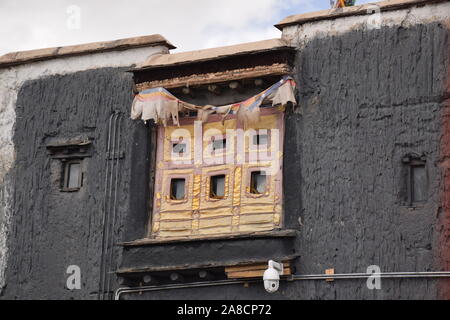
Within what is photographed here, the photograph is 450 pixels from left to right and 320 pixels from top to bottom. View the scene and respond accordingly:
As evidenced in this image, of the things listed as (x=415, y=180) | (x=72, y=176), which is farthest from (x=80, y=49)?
(x=415, y=180)

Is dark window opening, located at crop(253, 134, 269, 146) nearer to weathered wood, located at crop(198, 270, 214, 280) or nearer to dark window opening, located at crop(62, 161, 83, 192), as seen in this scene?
weathered wood, located at crop(198, 270, 214, 280)

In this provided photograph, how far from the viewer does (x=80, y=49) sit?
54.1 ft

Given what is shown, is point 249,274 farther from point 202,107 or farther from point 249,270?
point 202,107

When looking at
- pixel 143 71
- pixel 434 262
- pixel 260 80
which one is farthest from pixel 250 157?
pixel 434 262

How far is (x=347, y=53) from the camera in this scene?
14562 mm

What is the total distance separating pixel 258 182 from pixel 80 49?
3707 mm

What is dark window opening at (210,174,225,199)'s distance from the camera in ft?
49.7

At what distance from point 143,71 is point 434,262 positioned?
5120mm

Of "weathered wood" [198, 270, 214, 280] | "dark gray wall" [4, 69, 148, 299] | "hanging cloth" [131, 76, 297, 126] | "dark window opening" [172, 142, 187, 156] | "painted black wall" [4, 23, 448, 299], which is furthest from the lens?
"dark gray wall" [4, 69, 148, 299]

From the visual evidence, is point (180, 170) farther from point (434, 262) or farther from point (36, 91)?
point (434, 262)

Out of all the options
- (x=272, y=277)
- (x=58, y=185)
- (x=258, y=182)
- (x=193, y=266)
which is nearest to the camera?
(x=272, y=277)

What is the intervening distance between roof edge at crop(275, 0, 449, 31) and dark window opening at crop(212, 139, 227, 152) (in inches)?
71.0

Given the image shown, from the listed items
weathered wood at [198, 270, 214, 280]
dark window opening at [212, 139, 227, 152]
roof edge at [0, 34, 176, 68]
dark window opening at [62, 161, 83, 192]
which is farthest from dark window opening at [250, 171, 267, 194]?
dark window opening at [62, 161, 83, 192]
